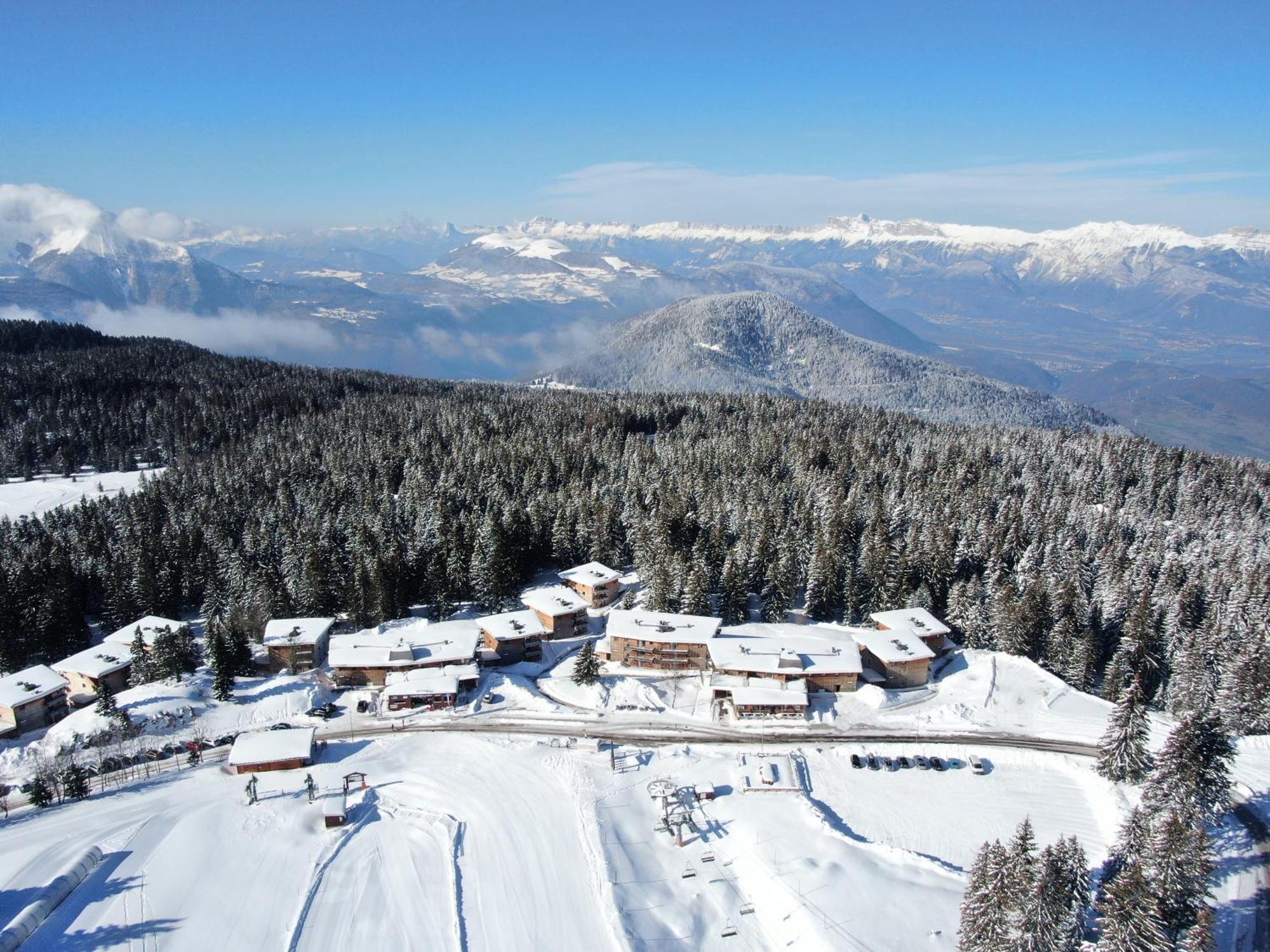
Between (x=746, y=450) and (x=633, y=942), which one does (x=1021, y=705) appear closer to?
(x=633, y=942)

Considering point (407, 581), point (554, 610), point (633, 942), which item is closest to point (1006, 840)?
point (633, 942)

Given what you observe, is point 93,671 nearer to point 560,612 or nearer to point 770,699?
point 560,612

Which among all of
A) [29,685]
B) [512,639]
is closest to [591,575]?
[512,639]

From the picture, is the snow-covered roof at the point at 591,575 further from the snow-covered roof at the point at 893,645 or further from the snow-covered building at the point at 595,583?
the snow-covered roof at the point at 893,645

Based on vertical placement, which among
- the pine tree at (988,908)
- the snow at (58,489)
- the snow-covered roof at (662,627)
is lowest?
the snow at (58,489)

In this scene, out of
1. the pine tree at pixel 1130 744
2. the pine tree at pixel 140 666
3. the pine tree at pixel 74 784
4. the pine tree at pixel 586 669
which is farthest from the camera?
the pine tree at pixel 140 666

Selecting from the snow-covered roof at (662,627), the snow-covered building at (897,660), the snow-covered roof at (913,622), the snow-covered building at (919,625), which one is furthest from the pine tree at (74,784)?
the snow-covered roof at (913,622)
